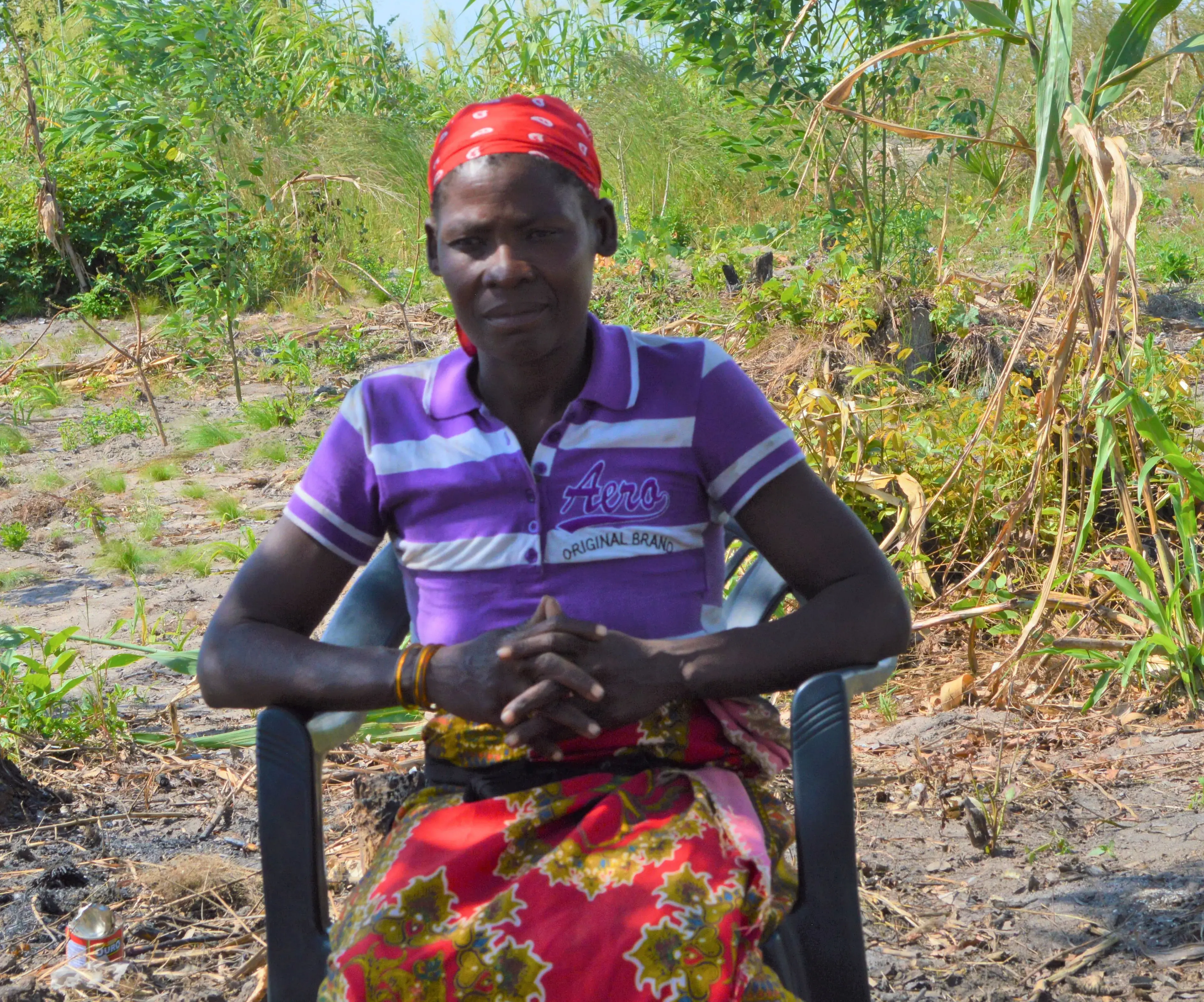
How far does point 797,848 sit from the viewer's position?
1.44 m

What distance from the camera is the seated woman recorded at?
1487 millimetres

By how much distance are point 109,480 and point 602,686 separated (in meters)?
4.88

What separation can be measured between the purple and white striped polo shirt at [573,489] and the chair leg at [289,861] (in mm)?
276

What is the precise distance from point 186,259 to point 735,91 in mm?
3337

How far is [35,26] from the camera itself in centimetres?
1106

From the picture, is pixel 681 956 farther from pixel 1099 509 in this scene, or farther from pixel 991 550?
pixel 1099 509

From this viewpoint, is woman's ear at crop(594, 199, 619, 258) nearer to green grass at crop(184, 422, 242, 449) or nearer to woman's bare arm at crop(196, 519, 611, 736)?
woman's bare arm at crop(196, 519, 611, 736)

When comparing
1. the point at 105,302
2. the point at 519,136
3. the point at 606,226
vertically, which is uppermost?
the point at 519,136

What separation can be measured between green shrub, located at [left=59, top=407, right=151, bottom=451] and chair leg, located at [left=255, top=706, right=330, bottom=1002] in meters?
5.56

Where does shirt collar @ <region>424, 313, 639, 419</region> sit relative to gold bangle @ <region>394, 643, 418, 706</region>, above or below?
above

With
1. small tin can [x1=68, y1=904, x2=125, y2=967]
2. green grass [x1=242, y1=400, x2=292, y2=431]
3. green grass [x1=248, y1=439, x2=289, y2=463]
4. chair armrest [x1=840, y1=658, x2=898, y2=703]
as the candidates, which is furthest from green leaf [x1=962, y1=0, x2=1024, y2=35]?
green grass [x1=242, y1=400, x2=292, y2=431]

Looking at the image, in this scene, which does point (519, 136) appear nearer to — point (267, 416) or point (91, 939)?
point (91, 939)

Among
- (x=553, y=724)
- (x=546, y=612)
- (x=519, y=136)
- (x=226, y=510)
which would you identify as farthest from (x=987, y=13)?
(x=226, y=510)

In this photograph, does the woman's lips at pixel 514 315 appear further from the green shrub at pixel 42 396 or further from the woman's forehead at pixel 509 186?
the green shrub at pixel 42 396
